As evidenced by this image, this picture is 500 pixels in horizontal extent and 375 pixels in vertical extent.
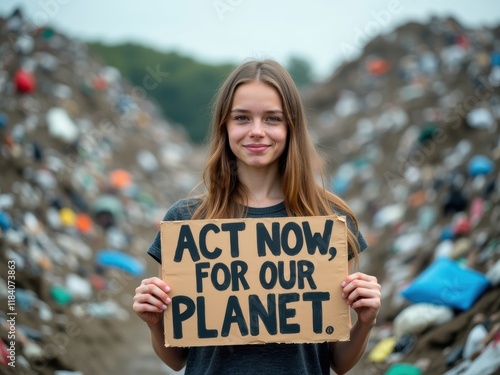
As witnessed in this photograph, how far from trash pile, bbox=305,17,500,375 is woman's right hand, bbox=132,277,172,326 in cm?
81

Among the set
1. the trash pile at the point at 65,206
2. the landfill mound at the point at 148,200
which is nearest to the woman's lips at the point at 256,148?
the landfill mound at the point at 148,200

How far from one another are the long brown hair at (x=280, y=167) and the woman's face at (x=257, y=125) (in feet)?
0.09

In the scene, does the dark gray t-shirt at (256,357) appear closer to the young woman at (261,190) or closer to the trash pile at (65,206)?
the young woman at (261,190)

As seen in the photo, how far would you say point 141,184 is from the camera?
50.5 ft

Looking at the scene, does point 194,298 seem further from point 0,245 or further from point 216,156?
point 0,245

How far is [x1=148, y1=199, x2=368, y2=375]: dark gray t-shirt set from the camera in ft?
6.78

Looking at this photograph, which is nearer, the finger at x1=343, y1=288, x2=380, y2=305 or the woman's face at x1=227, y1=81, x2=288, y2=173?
the finger at x1=343, y1=288, x2=380, y2=305

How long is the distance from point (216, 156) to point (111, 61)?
165ft

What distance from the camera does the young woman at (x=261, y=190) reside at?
2.13 m

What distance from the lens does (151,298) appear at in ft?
6.84

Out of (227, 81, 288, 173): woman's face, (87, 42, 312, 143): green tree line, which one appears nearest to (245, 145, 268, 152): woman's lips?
(227, 81, 288, 173): woman's face

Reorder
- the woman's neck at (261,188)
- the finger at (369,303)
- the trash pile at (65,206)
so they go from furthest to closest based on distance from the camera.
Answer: the trash pile at (65,206), the woman's neck at (261,188), the finger at (369,303)

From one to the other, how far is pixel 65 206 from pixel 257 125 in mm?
8023

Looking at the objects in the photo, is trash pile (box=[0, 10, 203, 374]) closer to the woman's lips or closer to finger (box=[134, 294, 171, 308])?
finger (box=[134, 294, 171, 308])
